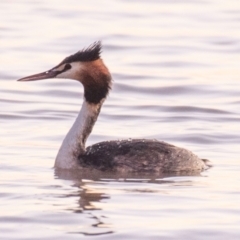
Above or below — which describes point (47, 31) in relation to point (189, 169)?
above

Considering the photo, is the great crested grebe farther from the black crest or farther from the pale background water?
the pale background water

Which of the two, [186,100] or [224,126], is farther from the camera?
[186,100]

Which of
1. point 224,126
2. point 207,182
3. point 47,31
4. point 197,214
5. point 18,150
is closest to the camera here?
point 197,214

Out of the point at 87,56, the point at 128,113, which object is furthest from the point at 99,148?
the point at 128,113

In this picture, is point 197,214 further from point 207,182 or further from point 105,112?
point 105,112

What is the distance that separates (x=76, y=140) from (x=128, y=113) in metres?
3.34

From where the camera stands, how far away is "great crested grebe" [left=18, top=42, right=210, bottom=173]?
42.3 feet

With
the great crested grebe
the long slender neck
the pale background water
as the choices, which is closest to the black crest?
the great crested grebe

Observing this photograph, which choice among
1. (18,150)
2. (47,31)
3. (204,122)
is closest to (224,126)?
(204,122)

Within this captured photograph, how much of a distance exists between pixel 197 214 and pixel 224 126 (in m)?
5.02

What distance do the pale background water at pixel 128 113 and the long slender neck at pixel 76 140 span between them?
0.24m

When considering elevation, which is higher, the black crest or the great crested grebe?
the black crest

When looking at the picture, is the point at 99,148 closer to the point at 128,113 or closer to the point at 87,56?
the point at 87,56

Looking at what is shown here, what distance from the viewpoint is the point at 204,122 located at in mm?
15953
